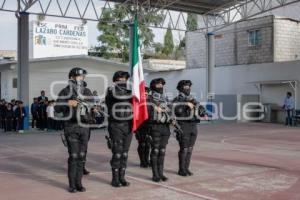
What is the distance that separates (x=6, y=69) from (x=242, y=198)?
73.0 ft

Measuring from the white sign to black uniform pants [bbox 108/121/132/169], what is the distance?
4086cm

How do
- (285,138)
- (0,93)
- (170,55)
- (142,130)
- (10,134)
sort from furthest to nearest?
(170,55), (0,93), (10,134), (285,138), (142,130)

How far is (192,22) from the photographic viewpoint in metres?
28.3

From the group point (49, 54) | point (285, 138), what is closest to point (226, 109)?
point (285, 138)

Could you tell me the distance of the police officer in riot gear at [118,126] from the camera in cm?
752

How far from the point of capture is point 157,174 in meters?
7.95

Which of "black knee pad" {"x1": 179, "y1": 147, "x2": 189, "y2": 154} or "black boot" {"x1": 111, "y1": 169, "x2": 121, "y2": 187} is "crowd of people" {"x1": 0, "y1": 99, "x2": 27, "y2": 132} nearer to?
"black knee pad" {"x1": 179, "y1": 147, "x2": 189, "y2": 154}

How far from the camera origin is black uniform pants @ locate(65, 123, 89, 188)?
281 inches

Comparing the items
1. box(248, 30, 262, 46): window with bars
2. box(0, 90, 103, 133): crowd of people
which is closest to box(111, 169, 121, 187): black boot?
box(0, 90, 103, 133): crowd of people

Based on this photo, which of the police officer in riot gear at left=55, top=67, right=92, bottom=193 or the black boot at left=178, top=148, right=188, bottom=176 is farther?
the black boot at left=178, top=148, right=188, bottom=176

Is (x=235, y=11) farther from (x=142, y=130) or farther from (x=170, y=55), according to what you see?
(x=170, y=55)

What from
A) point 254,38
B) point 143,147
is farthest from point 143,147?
point 254,38

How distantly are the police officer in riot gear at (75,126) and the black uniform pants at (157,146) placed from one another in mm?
1250

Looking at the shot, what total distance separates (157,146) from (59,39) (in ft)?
143
